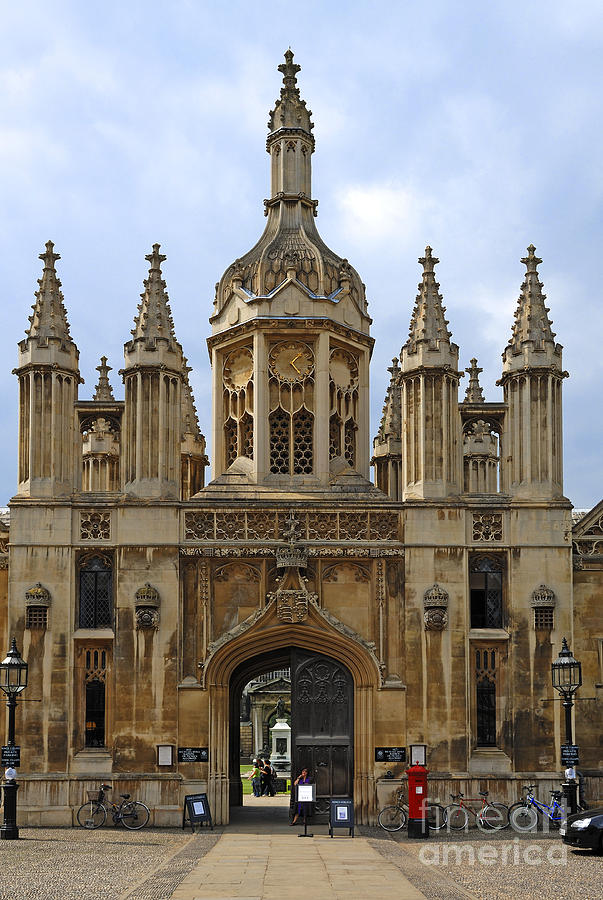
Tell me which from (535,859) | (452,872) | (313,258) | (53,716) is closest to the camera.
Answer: (452,872)

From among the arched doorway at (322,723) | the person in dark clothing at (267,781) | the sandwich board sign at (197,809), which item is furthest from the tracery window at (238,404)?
the person in dark clothing at (267,781)

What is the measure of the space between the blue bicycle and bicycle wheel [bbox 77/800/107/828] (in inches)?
371

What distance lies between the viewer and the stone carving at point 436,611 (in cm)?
2980

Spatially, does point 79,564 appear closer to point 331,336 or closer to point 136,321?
point 136,321

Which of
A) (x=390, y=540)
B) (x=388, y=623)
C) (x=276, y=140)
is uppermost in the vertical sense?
(x=276, y=140)

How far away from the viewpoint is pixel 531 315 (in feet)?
104

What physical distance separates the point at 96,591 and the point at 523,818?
11.4 metres

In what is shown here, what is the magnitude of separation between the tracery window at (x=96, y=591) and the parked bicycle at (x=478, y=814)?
364 inches

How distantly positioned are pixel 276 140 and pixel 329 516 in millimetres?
11621

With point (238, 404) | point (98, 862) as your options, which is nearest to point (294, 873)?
point (98, 862)

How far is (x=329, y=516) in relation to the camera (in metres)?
30.5

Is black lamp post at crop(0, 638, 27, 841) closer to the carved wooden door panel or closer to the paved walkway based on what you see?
the paved walkway

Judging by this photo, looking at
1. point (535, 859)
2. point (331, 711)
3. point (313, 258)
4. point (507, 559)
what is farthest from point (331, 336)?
point (535, 859)

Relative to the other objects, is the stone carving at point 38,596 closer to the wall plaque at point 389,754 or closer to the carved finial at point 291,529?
the carved finial at point 291,529
